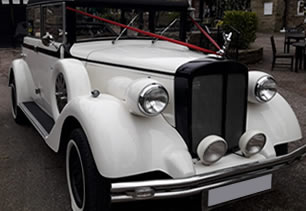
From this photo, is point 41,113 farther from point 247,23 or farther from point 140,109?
point 247,23

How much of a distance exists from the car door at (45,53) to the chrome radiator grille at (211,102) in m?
1.59

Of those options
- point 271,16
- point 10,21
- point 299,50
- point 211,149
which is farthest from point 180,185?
point 271,16

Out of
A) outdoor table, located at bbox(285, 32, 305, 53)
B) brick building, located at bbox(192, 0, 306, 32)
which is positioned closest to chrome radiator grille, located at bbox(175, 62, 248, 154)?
outdoor table, located at bbox(285, 32, 305, 53)

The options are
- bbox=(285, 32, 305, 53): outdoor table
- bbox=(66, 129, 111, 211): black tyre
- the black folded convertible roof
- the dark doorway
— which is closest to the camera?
Answer: bbox=(66, 129, 111, 211): black tyre

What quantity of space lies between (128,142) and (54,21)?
6.78 ft

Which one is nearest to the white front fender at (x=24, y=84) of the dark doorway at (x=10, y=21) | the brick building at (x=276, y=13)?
the dark doorway at (x=10, y=21)

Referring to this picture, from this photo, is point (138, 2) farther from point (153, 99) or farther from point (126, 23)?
point (153, 99)

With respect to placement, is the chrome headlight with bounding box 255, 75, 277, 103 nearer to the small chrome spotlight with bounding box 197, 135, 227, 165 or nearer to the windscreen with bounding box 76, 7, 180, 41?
the small chrome spotlight with bounding box 197, 135, 227, 165

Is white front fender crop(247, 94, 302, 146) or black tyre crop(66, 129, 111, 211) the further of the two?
white front fender crop(247, 94, 302, 146)

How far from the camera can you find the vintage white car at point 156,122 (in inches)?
93.7

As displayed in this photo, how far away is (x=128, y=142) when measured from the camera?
2428mm

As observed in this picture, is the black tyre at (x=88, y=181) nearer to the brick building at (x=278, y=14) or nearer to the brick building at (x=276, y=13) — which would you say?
the brick building at (x=276, y=13)

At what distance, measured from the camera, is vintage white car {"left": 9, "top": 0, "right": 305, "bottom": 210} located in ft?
7.81

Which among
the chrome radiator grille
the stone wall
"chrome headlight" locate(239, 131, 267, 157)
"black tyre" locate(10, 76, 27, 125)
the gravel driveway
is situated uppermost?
the stone wall
